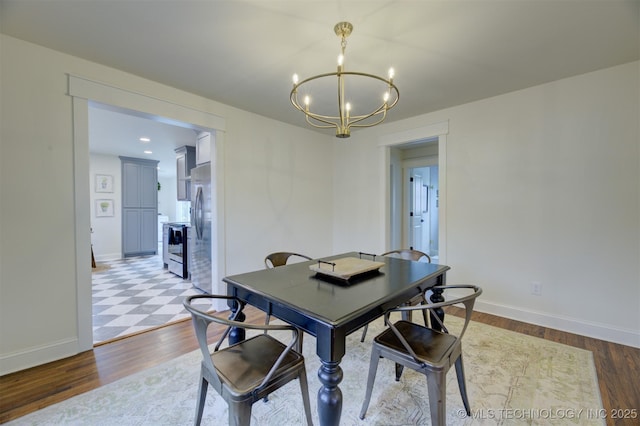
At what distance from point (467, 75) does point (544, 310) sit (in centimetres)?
246

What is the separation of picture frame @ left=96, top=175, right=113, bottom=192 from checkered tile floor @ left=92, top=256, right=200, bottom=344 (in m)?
1.89

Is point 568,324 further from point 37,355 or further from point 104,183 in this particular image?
point 104,183

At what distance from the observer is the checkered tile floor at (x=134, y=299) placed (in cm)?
280

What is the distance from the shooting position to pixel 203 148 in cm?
369

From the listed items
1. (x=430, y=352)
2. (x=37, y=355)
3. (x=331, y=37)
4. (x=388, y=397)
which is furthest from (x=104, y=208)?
(x=430, y=352)

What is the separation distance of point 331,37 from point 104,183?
21.7 ft

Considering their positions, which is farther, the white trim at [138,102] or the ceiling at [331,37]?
the white trim at [138,102]

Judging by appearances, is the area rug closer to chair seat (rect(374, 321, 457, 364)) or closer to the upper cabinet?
chair seat (rect(374, 321, 457, 364))

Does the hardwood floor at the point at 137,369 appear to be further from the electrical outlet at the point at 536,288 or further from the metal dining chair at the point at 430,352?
the metal dining chair at the point at 430,352

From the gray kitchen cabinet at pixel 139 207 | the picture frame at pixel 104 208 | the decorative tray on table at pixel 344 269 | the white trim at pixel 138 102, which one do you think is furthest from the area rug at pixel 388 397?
the picture frame at pixel 104 208

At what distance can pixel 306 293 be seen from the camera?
57.6 inches

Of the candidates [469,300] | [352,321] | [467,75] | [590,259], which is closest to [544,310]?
[590,259]

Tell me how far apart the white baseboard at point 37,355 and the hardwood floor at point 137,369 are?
0.05 meters

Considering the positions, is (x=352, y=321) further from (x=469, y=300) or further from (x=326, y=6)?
(x=326, y=6)
